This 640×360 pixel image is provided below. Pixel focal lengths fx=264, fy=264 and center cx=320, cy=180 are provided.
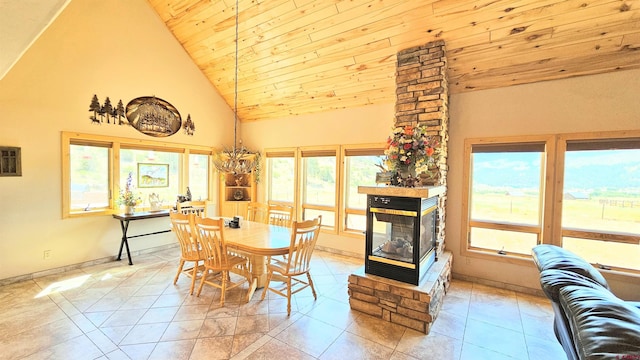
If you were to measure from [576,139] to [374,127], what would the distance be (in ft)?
8.64

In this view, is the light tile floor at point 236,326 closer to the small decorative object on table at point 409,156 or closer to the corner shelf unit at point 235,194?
the small decorative object on table at point 409,156

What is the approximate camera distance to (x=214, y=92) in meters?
5.74

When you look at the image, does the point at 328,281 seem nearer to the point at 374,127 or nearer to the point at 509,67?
the point at 374,127

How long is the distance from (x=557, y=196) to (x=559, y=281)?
7.31ft

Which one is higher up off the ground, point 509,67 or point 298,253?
point 509,67

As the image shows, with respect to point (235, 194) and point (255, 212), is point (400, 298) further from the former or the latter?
point (235, 194)

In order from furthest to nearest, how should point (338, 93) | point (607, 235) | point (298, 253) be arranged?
point (338, 93) → point (607, 235) → point (298, 253)

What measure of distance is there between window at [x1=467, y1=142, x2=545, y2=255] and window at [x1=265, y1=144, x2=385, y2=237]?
158 centimetres

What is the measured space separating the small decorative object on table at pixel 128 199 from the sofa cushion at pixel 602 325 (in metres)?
5.40

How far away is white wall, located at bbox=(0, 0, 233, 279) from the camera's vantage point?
3.50m

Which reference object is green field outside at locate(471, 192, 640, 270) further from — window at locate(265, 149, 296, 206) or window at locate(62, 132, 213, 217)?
window at locate(62, 132, 213, 217)

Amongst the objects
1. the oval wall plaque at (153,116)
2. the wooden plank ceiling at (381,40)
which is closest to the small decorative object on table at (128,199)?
the oval wall plaque at (153,116)

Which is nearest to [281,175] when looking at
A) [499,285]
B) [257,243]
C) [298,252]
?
[257,243]

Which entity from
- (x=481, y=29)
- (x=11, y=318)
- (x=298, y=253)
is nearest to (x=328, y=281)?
(x=298, y=253)
